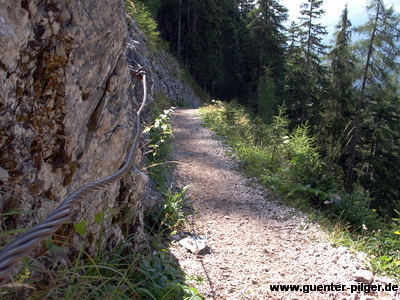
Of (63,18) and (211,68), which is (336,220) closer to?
(63,18)

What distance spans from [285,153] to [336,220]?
2.84 m

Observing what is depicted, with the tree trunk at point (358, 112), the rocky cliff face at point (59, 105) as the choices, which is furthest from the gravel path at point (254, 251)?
the tree trunk at point (358, 112)

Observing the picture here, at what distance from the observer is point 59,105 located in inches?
70.6

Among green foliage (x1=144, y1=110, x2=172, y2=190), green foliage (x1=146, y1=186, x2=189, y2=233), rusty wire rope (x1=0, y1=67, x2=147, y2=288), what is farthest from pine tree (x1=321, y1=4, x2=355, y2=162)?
rusty wire rope (x1=0, y1=67, x2=147, y2=288)

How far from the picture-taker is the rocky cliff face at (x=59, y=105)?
152cm

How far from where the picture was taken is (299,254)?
3734 millimetres

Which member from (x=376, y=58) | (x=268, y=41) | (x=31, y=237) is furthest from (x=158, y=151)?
(x=268, y=41)

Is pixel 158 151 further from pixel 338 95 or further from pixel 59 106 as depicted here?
pixel 338 95

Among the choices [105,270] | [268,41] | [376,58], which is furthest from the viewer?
[268,41]

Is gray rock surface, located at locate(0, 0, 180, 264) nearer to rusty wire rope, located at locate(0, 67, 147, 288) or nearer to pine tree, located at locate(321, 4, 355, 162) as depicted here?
rusty wire rope, located at locate(0, 67, 147, 288)

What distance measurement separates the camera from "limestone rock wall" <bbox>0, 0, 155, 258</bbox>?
1.52 metres

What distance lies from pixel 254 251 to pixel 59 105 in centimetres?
283

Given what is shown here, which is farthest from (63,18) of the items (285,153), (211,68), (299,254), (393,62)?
(211,68)

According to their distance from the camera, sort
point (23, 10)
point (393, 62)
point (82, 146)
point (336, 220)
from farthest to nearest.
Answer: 1. point (393, 62)
2. point (336, 220)
3. point (82, 146)
4. point (23, 10)
